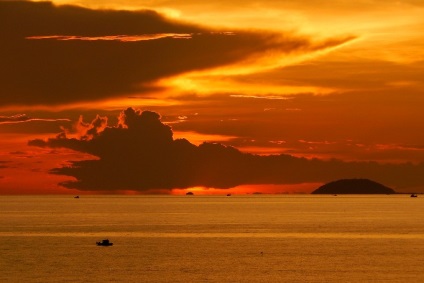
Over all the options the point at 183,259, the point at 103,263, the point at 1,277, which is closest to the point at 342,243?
the point at 183,259

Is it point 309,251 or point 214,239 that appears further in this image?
point 214,239

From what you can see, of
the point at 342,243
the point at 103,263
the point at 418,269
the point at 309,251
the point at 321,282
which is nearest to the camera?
the point at 321,282

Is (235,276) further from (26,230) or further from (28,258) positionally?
(26,230)

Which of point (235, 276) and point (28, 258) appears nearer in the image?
point (235, 276)

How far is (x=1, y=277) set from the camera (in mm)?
103938

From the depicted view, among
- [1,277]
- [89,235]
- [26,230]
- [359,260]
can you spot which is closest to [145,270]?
[1,277]

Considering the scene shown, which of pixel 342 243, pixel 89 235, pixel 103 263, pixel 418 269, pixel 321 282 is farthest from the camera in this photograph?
pixel 89 235

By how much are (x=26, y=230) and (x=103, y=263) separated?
84134mm

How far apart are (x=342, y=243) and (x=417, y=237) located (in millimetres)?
26929

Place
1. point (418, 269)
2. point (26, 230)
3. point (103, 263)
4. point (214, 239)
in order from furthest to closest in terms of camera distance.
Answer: point (26, 230), point (214, 239), point (103, 263), point (418, 269)

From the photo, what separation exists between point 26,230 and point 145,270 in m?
93.8

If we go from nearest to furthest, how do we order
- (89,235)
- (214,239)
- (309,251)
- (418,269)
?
(418,269) < (309,251) < (214,239) < (89,235)

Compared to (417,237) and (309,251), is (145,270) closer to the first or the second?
(309,251)

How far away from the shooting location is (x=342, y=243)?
15812cm
